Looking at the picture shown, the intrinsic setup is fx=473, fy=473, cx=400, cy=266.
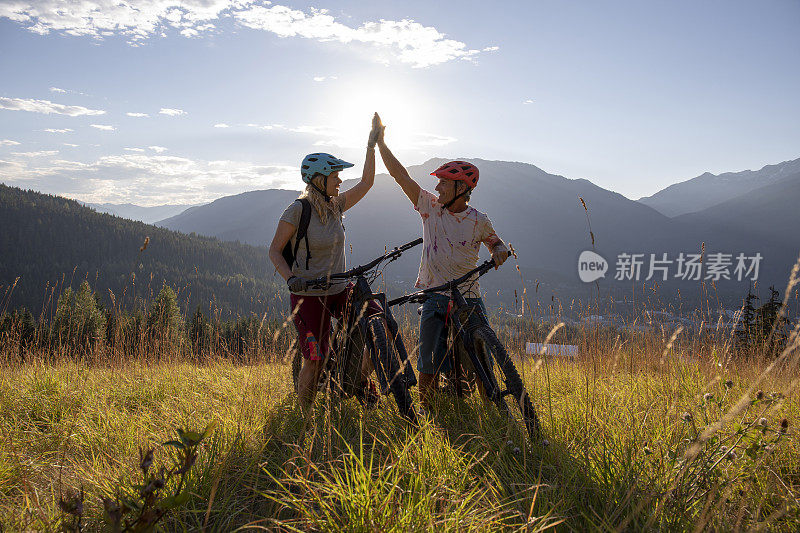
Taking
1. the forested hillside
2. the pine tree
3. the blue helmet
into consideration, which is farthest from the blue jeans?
the forested hillside

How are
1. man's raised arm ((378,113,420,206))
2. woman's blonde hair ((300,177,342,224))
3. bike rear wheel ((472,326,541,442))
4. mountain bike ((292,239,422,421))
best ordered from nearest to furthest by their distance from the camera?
1. bike rear wheel ((472,326,541,442))
2. mountain bike ((292,239,422,421))
3. woman's blonde hair ((300,177,342,224))
4. man's raised arm ((378,113,420,206))

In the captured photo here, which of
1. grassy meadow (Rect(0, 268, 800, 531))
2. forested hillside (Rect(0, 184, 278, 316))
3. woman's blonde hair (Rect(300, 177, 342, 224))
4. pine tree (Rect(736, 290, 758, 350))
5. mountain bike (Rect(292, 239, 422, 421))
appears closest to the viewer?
grassy meadow (Rect(0, 268, 800, 531))

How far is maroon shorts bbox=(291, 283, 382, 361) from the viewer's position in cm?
405

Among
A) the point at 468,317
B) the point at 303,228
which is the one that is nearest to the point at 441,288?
the point at 468,317

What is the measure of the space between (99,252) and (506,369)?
559 ft

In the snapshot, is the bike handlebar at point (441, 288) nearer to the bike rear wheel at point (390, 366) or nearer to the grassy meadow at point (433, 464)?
the bike rear wheel at point (390, 366)

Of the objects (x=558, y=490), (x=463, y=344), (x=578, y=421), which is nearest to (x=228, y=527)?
(x=558, y=490)

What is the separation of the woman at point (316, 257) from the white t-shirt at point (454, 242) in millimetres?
781

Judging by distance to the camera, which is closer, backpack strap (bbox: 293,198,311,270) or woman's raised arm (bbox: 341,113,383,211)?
backpack strap (bbox: 293,198,311,270)

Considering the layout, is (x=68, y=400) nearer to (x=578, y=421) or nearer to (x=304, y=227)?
(x=304, y=227)

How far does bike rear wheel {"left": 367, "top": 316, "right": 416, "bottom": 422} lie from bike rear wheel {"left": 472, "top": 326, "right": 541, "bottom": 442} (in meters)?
0.65

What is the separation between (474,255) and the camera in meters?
4.25

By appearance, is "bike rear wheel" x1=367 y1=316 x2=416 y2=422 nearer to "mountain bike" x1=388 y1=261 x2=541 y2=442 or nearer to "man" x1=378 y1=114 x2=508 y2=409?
"mountain bike" x1=388 y1=261 x2=541 y2=442

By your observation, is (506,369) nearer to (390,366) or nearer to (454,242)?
(390,366)
